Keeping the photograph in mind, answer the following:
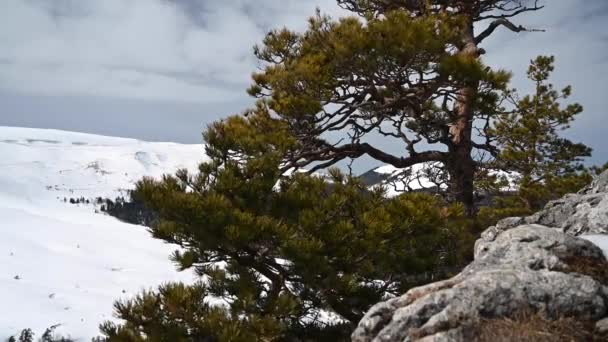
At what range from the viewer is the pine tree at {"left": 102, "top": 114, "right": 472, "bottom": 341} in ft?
18.3

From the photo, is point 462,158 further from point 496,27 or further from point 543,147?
point 543,147

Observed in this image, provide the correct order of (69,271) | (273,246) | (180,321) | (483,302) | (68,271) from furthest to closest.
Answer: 1. (69,271)
2. (68,271)
3. (273,246)
4. (180,321)
5. (483,302)

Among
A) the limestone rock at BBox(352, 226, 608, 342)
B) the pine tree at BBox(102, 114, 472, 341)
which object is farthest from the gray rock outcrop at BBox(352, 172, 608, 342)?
the pine tree at BBox(102, 114, 472, 341)

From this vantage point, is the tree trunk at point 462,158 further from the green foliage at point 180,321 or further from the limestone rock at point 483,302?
the green foliage at point 180,321

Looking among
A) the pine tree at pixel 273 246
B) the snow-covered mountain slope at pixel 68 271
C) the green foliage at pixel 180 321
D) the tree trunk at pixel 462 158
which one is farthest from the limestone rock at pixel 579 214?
the snow-covered mountain slope at pixel 68 271

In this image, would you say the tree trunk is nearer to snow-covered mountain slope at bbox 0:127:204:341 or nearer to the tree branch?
the tree branch

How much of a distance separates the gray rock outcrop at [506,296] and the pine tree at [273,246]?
181cm

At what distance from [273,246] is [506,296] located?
3096 mm

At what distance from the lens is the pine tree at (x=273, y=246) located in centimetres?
558

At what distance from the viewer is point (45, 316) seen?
159ft

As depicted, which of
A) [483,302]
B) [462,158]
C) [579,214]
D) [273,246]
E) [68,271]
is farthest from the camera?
[68,271]

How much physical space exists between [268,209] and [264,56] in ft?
14.3

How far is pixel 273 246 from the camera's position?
608 centimetres

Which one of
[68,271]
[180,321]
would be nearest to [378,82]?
[180,321]
